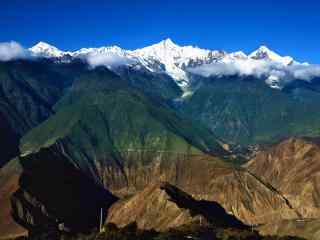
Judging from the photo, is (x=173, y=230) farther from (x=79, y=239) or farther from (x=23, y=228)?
(x=23, y=228)

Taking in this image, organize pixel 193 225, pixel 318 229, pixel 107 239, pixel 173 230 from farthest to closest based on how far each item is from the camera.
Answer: pixel 318 229 → pixel 193 225 → pixel 173 230 → pixel 107 239

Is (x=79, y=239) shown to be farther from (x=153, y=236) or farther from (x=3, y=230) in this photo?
(x=3, y=230)

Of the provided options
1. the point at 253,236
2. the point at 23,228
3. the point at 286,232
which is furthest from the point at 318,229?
the point at 23,228

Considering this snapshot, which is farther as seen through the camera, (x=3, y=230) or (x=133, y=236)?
(x=3, y=230)

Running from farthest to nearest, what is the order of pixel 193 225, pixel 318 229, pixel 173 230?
pixel 318 229
pixel 193 225
pixel 173 230

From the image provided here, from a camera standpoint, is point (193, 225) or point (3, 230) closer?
point (193, 225)

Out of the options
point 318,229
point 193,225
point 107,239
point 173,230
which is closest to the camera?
point 107,239

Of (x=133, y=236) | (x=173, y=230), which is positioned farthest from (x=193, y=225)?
(x=133, y=236)

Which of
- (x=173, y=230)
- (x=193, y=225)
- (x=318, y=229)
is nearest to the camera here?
(x=173, y=230)

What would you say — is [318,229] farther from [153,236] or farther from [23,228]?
[23,228]
